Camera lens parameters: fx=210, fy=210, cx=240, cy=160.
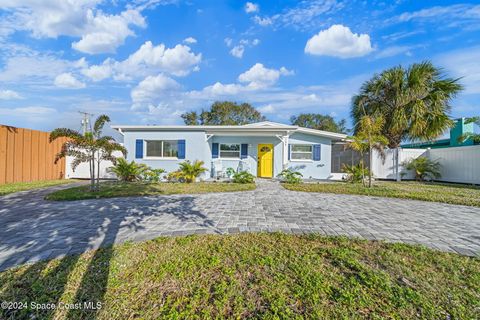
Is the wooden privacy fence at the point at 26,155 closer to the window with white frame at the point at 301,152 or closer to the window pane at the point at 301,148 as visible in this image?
the window with white frame at the point at 301,152

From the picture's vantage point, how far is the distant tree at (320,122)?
107ft

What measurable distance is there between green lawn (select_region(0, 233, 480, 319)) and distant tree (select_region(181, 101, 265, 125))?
27.8 meters

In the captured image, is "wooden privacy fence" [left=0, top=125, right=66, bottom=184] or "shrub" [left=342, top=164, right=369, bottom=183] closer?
"wooden privacy fence" [left=0, top=125, right=66, bottom=184]

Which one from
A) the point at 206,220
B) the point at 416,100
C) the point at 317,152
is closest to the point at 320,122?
the point at 416,100

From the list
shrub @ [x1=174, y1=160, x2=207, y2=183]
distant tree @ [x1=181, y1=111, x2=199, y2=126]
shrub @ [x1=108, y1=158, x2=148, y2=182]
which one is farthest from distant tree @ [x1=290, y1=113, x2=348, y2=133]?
shrub @ [x1=108, y1=158, x2=148, y2=182]

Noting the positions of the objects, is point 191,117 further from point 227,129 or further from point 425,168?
point 425,168

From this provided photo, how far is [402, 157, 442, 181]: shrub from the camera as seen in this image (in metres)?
12.5

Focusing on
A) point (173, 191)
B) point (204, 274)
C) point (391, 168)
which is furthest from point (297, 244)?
point (391, 168)

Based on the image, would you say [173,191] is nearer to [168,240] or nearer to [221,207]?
[221,207]

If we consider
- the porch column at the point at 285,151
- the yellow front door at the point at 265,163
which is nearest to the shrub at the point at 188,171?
the yellow front door at the point at 265,163

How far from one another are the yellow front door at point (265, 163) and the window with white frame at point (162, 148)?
5.02 meters

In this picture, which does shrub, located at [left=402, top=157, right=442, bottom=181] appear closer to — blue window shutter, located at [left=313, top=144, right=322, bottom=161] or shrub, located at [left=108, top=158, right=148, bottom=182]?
blue window shutter, located at [left=313, top=144, right=322, bottom=161]

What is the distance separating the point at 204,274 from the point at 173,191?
5.73m

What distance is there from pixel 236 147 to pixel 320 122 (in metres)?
24.4
